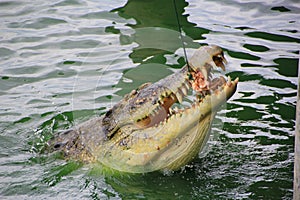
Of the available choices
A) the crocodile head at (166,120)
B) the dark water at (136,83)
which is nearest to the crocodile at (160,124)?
the crocodile head at (166,120)

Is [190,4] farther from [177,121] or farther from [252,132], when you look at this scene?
[177,121]

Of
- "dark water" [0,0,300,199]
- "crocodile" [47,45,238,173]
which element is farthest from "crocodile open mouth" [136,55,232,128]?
"dark water" [0,0,300,199]

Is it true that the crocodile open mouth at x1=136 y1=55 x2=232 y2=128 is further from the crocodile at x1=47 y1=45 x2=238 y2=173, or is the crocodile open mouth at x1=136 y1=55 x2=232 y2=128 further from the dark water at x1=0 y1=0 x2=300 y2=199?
the dark water at x1=0 y1=0 x2=300 y2=199

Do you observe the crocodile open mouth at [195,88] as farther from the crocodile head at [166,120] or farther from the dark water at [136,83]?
the dark water at [136,83]

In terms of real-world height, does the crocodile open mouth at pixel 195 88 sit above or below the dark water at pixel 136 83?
above

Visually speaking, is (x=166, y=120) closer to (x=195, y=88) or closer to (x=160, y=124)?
(x=160, y=124)

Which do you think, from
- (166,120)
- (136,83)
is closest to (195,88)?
(166,120)

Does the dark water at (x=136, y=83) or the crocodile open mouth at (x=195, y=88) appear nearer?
the crocodile open mouth at (x=195, y=88)

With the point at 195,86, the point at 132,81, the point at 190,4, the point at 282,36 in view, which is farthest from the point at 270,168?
the point at 190,4

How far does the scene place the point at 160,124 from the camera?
5512 mm

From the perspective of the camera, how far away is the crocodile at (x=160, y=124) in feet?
17.3

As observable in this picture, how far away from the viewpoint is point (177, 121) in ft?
17.7

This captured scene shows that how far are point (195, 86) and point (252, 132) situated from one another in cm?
190

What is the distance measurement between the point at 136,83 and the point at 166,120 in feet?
9.59
